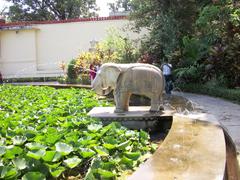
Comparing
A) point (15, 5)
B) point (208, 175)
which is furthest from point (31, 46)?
point (208, 175)

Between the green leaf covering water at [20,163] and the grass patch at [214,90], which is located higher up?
the green leaf covering water at [20,163]

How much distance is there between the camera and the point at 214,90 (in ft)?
38.0

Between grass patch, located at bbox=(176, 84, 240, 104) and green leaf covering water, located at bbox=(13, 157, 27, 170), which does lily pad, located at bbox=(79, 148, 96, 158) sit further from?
grass patch, located at bbox=(176, 84, 240, 104)

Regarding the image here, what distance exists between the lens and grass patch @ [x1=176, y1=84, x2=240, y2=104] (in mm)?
10328

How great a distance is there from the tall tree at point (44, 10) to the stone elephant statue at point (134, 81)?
27354 mm

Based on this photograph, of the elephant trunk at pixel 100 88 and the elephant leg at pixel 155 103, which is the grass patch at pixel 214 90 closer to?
the elephant leg at pixel 155 103

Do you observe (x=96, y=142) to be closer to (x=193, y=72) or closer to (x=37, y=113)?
(x=37, y=113)

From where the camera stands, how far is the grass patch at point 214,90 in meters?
10.3

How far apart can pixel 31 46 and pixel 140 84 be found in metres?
18.8

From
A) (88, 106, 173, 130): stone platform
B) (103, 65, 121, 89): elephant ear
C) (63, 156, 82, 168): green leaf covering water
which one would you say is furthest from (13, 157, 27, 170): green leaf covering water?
(103, 65, 121, 89): elephant ear

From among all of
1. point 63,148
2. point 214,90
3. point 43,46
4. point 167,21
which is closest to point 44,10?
point 43,46

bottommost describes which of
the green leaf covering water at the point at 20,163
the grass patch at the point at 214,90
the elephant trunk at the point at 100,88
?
the grass patch at the point at 214,90

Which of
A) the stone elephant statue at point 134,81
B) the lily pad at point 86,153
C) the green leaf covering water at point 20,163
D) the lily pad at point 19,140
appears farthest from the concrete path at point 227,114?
the green leaf covering water at point 20,163

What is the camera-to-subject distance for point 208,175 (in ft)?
8.86
